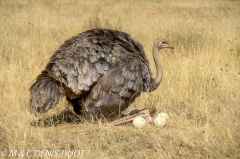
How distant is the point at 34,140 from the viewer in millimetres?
4988

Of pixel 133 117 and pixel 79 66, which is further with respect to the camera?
pixel 133 117

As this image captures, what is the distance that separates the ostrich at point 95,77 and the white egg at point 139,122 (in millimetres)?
92

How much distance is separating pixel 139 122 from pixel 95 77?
2.81 feet

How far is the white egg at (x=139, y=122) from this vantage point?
5863 mm

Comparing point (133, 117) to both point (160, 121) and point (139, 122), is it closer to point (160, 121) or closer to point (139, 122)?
point (139, 122)

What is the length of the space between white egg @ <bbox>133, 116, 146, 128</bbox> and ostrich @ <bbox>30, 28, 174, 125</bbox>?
92 millimetres

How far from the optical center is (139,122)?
588 centimetres

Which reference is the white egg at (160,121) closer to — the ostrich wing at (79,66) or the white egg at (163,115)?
the white egg at (163,115)

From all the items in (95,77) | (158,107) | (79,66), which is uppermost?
(79,66)

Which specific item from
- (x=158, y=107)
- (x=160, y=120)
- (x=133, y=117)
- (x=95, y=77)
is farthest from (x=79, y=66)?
(x=158, y=107)

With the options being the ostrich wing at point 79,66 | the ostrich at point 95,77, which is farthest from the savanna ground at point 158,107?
the ostrich wing at point 79,66

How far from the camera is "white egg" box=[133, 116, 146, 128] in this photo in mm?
5863

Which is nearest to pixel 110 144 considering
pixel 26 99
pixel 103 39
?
pixel 103 39

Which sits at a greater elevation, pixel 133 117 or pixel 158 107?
pixel 133 117
